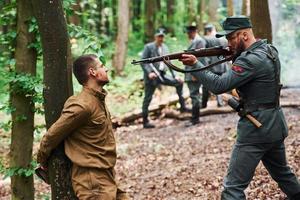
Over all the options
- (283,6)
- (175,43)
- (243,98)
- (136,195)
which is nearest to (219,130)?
(136,195)

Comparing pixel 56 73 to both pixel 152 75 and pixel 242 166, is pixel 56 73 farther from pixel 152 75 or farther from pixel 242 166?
pixel 152 75

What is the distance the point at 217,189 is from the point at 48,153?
366 cm

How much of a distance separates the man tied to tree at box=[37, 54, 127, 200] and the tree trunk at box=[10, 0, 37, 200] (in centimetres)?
162

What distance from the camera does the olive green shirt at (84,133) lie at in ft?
13.7

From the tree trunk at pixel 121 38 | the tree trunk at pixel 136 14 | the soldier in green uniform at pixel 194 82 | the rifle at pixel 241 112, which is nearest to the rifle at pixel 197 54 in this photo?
the rifle at pixel 241 112

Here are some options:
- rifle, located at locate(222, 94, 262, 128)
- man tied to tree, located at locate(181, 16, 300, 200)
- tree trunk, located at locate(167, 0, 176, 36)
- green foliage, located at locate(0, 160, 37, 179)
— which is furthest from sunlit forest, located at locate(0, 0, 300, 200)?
tree trunk, located at locate(167, 0, 176, 36)

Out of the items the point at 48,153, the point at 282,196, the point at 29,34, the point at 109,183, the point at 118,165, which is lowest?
the point at 118,165

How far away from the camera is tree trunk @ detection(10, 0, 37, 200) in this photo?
5754 mm

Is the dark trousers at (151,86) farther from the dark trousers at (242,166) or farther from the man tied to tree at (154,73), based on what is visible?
the dark trousers at (242,166)

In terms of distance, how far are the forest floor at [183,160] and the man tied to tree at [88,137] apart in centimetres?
209

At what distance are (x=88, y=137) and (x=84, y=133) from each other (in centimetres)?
5

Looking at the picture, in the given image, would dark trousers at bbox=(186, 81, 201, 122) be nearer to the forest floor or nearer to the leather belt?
the forest floor

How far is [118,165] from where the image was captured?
10.0m

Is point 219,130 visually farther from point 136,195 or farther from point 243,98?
point 243,98
